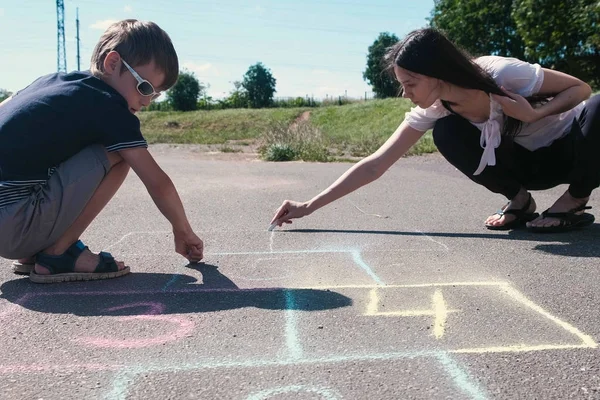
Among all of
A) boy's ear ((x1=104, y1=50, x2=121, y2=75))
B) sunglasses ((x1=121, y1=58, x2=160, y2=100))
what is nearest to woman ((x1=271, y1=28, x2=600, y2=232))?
sunglasses ((x1=121, y1=58, x2=160, y2=100))

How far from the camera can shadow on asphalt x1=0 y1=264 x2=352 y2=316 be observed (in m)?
2.19

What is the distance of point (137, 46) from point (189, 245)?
2.86 feet

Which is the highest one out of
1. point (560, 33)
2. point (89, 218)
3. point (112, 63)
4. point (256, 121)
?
point (560, 33)

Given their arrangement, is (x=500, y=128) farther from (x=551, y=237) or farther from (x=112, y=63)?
(x=112, y=63)

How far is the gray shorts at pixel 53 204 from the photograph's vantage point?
2340 mm

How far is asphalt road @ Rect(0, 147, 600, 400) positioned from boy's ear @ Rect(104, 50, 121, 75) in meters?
0.89

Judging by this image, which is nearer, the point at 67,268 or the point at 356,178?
the point at 67,268

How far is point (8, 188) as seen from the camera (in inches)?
92.2

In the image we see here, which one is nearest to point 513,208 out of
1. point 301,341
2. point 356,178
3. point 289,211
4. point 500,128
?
point 500,128

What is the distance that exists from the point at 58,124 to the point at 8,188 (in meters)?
0.32

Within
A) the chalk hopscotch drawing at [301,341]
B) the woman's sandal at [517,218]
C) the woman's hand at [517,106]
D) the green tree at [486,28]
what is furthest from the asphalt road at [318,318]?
the green tree at [486,28]

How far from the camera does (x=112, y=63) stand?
2.43m

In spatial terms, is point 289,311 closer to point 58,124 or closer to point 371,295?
point 371,295

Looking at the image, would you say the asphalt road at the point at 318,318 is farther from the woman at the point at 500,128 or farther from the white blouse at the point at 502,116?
the white blouse at the point at 502,116
